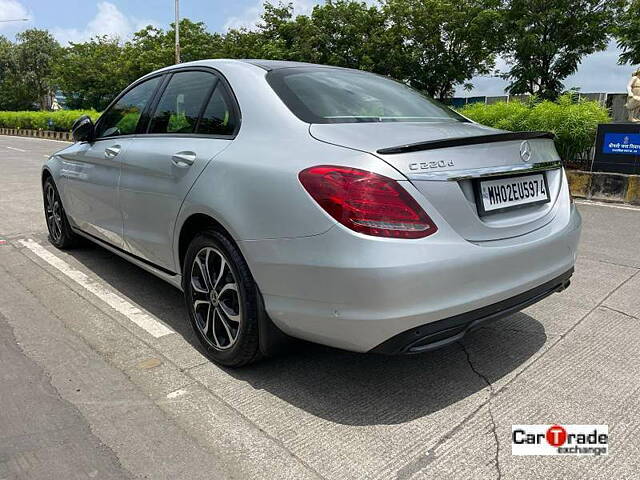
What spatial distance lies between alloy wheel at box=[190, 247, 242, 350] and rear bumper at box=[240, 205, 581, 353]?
29 centimetres

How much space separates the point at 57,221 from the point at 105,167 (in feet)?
5.69

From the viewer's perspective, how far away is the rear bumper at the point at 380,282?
2166mm

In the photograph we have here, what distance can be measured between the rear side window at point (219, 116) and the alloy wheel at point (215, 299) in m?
0.65

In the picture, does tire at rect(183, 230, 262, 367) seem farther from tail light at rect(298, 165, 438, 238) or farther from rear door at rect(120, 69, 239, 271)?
tail light at rect(298, 165, 438, 238)

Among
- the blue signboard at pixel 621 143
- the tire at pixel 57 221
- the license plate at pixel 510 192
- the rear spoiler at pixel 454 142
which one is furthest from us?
the blue signboard at pixel 621 143

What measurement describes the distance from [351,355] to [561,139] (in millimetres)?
7553

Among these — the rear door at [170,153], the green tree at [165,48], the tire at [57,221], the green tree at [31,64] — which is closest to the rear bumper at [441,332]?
the rear door at [170,153]

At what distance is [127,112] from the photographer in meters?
4.07

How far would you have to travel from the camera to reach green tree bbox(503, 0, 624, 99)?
81.0 ft

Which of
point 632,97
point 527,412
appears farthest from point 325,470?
point 632,97

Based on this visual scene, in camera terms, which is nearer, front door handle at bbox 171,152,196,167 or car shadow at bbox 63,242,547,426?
car shadow at bbox 63,242,547,426

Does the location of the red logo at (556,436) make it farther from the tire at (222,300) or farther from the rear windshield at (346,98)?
the rear windshield at (346,98)

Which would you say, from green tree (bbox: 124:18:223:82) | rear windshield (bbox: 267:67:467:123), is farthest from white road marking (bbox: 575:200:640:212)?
green tree (bbox: 124:18:223:82)

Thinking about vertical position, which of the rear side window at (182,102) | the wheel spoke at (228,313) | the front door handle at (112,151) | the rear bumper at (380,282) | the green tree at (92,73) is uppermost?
the green tree at (92,73)
